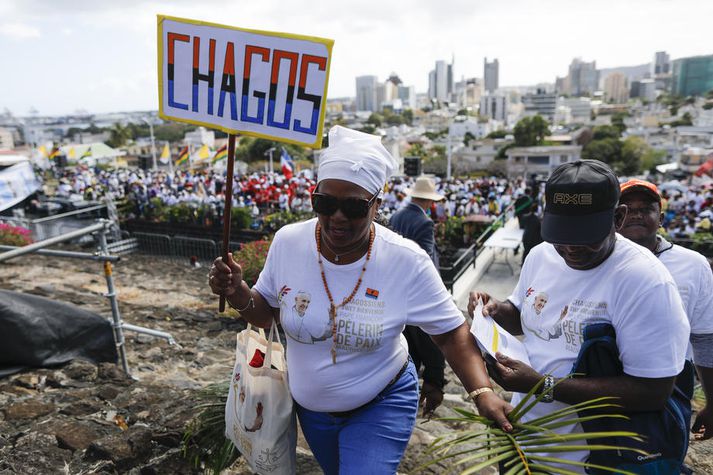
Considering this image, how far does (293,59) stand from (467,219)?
1156 cm

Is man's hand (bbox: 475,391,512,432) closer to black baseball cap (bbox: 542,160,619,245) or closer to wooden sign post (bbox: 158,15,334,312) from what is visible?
black baseball cap (bbox: 542,160,619,245)

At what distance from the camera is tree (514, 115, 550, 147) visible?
90625 mm

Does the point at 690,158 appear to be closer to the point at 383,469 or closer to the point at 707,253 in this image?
the point at 707,253

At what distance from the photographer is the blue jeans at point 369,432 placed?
1.84 meters

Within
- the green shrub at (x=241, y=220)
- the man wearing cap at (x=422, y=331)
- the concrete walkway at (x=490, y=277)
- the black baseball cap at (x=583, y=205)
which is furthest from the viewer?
the green shrub at (x=241, y=220)

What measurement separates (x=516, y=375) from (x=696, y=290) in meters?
0.99

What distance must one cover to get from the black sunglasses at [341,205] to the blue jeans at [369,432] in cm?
72

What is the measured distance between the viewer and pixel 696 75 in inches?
7382

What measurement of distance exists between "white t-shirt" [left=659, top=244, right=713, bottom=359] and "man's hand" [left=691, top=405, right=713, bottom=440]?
1.23 ft

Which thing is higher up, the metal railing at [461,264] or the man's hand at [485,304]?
the man's hand at [485,304]

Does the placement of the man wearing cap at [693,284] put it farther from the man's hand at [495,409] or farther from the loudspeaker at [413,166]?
the loudspeaker at [413,166]

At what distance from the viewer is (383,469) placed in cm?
182

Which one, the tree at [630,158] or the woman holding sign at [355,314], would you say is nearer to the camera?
the woman holding sign at [355,314]

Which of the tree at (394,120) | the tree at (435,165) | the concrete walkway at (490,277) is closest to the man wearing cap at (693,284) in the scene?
the concrete walkway at (490,277)
